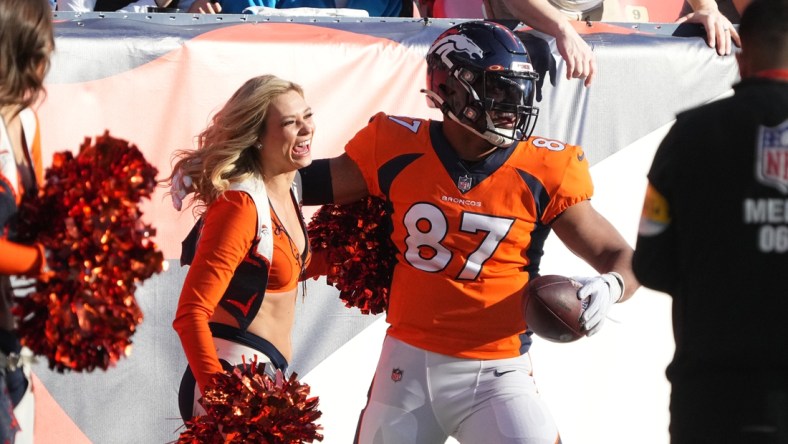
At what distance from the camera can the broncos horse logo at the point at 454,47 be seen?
13.0 ft

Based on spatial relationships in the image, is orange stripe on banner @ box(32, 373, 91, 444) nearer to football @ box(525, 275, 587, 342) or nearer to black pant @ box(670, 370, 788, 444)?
football @ box(525, 275, 587, 342)

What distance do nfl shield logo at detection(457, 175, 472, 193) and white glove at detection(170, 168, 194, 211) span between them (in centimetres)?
94

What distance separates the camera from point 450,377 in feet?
12.6

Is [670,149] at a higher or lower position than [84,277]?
higher

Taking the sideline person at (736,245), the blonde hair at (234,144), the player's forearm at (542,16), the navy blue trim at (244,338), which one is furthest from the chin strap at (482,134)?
the player's forearm at (542,16)

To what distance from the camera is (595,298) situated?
3.52 metres

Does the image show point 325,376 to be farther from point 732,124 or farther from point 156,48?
point 732,124

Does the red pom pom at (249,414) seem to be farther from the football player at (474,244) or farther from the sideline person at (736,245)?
the sideline person at (736,245)

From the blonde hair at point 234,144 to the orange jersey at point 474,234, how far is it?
0.52 meters

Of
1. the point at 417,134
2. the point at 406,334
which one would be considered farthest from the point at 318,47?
the point at 406,334

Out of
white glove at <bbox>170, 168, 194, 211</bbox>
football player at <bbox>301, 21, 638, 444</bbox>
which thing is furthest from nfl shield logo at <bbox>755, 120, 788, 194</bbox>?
white glove at <bbox>170, 168, 194, 211</bbox>

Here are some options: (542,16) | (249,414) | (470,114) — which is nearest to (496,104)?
(470,114)

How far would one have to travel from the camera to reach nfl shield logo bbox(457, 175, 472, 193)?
390 centimetres

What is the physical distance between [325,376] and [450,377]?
158 cm
